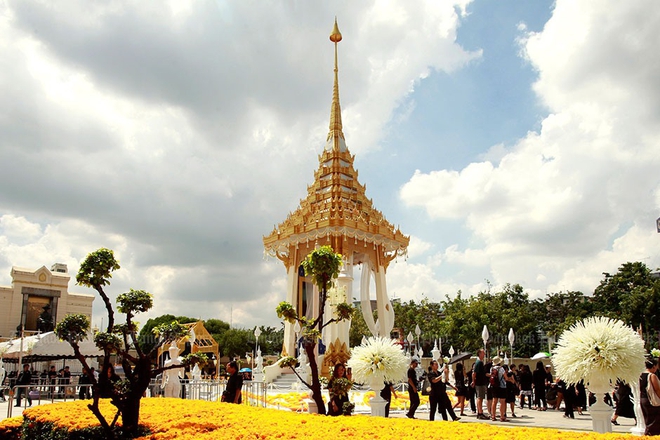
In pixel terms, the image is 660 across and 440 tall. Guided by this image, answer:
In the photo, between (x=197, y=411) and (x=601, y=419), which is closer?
(x=601, y=419)

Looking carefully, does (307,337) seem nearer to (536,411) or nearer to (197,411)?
(197,411)

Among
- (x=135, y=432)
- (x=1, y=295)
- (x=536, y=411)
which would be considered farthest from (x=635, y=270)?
(x=1, y=295)

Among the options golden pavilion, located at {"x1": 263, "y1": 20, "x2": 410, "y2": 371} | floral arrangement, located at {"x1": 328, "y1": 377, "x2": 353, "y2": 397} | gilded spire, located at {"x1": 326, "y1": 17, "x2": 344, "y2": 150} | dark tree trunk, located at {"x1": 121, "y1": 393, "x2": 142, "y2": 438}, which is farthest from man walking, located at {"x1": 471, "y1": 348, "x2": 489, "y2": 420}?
gilded spire, located at {"x1": 326, "y1": 17, "x2": 344, "y2": 150}

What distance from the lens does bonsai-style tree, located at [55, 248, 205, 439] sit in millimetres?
7699

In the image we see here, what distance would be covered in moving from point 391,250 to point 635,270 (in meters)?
27.9

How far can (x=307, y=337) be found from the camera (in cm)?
966

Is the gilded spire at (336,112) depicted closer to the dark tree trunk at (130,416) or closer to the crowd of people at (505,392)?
the crowd of people at (505,392)

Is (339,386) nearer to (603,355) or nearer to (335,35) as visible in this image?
(603,355)

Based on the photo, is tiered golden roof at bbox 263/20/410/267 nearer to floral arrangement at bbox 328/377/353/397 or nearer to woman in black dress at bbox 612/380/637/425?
woman in black dress at bbox 612/380/637/425

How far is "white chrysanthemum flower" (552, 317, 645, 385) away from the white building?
56150 millimetres

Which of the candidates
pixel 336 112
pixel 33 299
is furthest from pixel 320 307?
pixel 33 299

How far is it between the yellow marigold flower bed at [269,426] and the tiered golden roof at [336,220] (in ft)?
63.6

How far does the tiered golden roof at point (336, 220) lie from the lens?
1145 inches

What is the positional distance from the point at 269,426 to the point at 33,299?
5943cm
